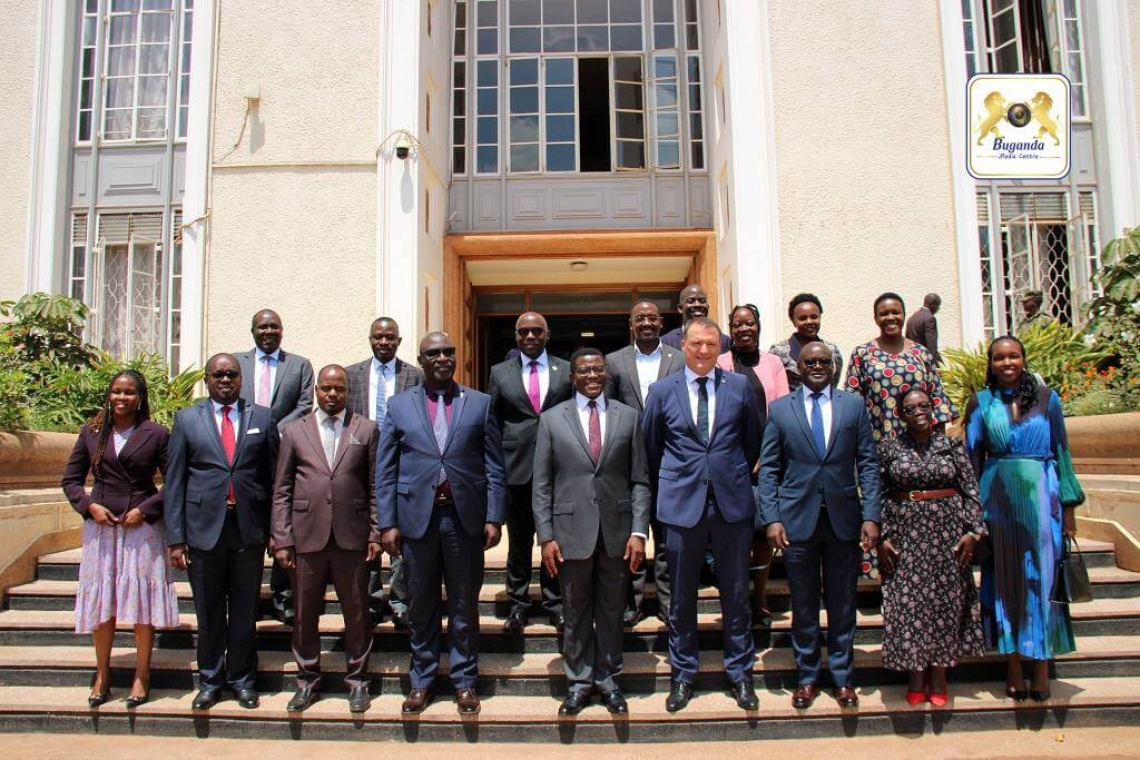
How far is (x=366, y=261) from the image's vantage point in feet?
29.9

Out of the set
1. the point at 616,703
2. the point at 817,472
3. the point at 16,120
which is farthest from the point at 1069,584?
the point at 16,120

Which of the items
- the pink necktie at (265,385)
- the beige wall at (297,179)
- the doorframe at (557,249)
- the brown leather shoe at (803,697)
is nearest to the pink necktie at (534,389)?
the pink necktie at (265,385)

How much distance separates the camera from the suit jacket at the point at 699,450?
176 inches

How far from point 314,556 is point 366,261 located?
5.13 metres

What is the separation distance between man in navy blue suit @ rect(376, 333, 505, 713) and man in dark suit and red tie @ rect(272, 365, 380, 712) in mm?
152

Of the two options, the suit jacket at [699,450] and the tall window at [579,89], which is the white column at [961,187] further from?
the suit jacket at [699,450]

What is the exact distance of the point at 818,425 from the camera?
4582 mm

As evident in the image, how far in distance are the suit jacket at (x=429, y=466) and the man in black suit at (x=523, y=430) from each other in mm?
397

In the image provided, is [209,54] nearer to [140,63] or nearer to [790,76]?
[140,63]

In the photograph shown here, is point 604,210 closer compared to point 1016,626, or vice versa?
point 1016,626

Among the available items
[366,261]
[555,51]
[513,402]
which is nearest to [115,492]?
[513,402]

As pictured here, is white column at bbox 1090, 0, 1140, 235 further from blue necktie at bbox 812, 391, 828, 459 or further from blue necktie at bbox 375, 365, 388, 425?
blue necktie at bbox 375, 365, 388, 425

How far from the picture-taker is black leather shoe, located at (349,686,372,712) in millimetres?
4512

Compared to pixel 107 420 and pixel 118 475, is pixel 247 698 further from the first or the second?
pixel 107 420
